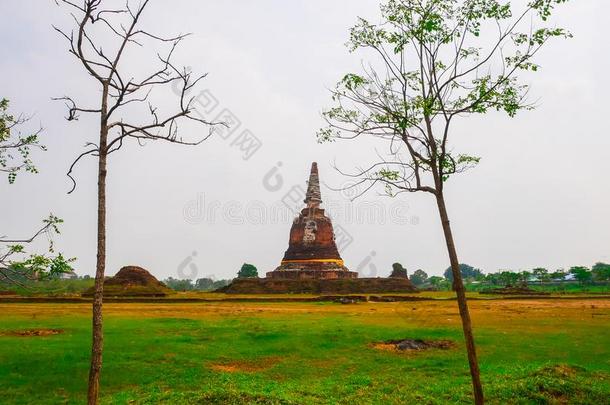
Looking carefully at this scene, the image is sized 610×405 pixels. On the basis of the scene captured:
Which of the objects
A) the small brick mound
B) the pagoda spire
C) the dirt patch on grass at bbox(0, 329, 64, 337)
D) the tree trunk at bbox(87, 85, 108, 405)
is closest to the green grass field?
the dirt patch on grass at bbox(0, 329, 64, 337)

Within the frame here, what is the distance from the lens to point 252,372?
1452 centimetres

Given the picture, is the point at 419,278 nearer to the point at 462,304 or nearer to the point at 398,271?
the point at 398,271

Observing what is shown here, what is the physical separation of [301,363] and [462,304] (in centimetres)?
760

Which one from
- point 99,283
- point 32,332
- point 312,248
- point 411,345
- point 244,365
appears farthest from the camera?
point 312,248

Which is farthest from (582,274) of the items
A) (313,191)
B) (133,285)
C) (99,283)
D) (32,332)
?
(99,283)

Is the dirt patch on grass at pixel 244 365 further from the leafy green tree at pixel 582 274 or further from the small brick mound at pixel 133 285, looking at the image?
the leafy green tree at pixel 582 274

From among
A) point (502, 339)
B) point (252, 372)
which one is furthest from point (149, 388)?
point (502, 339)

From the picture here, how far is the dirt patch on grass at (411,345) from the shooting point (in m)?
17.7

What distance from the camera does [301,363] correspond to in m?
15.8

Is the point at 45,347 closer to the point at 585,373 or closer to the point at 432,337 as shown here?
the point at 432,337

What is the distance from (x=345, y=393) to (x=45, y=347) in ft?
35.2

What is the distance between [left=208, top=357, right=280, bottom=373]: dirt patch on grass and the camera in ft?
48.6

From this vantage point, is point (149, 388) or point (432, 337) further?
point (432, 337)

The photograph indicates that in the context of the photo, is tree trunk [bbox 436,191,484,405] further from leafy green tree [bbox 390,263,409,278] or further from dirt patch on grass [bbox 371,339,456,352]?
leafy green tree [bbox 390,263,409,278]
